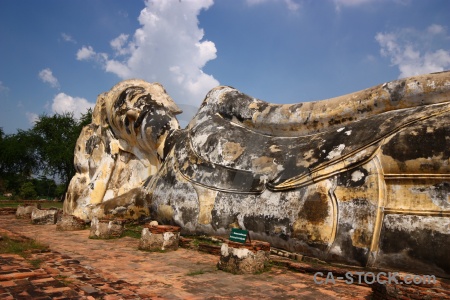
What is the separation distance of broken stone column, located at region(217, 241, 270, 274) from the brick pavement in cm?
11

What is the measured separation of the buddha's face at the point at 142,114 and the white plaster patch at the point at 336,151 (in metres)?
3.75

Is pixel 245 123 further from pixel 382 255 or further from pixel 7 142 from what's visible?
pixel 7 142

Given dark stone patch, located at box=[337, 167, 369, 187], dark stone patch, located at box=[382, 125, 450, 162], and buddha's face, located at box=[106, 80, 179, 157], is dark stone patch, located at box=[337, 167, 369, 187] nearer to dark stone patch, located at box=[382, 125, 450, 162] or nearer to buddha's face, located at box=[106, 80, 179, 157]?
dark stone patch, located at box=[382, 125, 450, 162]

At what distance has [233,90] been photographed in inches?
277

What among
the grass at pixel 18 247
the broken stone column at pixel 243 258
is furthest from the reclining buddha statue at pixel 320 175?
the grass at pixel 18 247

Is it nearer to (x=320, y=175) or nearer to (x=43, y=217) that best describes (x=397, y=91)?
(x=320, y=175)

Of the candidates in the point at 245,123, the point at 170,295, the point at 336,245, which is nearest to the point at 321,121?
the point at 245,123

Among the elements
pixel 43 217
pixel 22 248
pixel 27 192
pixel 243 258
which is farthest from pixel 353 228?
pixel 27 192

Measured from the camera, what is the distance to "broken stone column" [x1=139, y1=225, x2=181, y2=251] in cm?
554

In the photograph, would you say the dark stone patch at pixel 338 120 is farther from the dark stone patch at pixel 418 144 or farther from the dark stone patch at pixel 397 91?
the dark stone patch at pixel 418 144

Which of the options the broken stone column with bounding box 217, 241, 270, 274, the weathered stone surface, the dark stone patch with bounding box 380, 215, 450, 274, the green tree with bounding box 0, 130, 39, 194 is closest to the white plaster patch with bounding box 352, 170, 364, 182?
the dark stone patch with bounding box 380, 215, 450, 274

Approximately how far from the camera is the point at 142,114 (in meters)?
8.12

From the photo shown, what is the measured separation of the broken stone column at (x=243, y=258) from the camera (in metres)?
4.32

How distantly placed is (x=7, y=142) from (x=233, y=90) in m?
25.6
